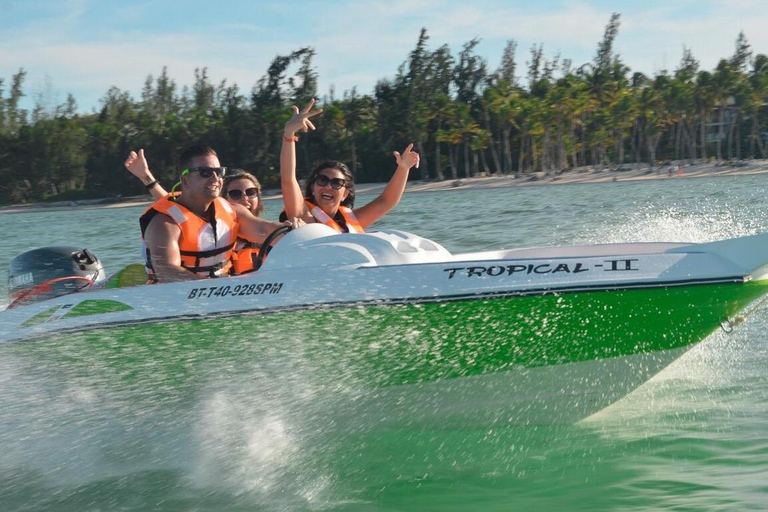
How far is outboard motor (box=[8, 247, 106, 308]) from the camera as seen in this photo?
16.4ft

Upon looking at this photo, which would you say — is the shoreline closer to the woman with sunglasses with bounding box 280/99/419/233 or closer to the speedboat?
the woman with sunglasses with bounding box 280/99/419/233

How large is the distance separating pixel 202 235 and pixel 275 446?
101 cm

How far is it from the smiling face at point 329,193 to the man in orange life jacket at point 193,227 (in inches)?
13.9

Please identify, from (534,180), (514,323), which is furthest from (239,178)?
(534,180)

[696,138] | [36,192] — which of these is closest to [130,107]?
[36,192]

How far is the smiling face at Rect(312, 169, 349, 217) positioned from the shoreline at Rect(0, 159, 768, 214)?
1566 inches

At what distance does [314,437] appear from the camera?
405 centimetres

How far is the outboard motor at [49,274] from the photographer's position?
500 centimetres

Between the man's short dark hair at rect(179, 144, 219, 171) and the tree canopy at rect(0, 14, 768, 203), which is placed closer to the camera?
the man's short dark hair at rect(179, 144, 219, 171)

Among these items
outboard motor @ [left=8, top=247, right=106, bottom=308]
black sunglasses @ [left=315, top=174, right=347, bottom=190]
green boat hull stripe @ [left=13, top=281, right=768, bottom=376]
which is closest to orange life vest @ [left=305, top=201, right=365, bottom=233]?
black sunglasses @ [left=315, top=174, right=347, bottom=190]

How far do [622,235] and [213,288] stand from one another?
4733mm

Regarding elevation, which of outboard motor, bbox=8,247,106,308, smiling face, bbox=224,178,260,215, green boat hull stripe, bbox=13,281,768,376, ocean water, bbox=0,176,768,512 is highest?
smiling face, bbox=224,178,260,215

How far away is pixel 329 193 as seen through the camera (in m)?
4.71

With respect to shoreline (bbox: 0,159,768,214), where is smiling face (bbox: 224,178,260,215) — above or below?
above
